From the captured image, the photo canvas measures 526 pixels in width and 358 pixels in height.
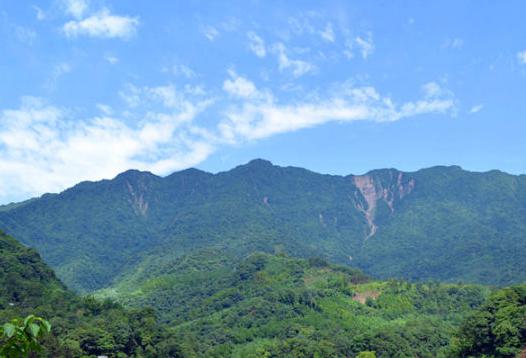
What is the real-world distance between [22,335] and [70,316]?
81.5 meters

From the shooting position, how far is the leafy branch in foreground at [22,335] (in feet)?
23.2

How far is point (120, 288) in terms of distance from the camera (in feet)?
621

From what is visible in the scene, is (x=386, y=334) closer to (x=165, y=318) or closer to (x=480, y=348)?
(x=480, y=348)

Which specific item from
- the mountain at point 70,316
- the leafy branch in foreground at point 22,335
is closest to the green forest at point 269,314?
the mountain at point 70,316

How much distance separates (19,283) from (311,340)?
49.9 m

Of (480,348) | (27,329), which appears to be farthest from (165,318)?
(27,329)

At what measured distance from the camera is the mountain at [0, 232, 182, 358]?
70188 mm

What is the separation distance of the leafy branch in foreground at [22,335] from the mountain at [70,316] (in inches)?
2265

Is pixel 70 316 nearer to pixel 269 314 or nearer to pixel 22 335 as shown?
pixel 269 314

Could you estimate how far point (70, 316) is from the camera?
83000mm

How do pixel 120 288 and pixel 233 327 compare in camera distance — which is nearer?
pixel 233 327

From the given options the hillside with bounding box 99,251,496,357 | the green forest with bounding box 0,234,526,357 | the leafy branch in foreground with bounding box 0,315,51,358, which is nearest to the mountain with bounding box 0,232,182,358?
the green forest with bounding box 0,234,526,357

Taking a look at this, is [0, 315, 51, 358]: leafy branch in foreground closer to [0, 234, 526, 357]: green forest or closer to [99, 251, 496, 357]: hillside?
[0, 234, 526, 357]: green forest

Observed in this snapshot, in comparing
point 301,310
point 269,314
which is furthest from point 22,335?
point 301,310
